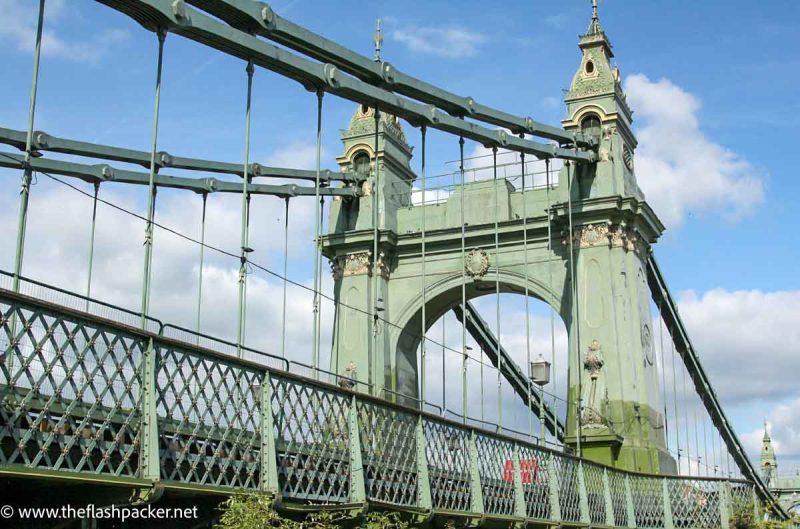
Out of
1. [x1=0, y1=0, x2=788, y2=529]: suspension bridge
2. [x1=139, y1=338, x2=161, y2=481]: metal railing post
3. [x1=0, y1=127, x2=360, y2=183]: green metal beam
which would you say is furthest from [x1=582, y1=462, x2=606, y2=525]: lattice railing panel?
[x1=139, y1=338, x2=161, y2=481]: metal railing post

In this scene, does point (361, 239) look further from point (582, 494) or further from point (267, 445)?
point (267, 445)

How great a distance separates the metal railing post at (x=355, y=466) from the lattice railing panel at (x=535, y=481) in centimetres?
529

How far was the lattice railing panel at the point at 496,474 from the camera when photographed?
16.6 metres

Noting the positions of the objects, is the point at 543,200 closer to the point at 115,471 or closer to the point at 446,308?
the point at 446,308

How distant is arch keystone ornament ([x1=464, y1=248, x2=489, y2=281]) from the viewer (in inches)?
1213

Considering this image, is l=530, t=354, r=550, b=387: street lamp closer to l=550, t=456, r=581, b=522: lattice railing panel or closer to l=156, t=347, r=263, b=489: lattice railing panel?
l=550, t=456, r=581, b=522: lattice railing panel

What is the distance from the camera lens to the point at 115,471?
9.58 metres

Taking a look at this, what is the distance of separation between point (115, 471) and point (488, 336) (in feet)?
89.7

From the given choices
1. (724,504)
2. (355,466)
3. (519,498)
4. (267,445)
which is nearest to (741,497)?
(724,504)

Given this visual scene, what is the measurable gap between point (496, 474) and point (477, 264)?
46.4 feet

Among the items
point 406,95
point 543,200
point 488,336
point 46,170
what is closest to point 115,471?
point 46,170

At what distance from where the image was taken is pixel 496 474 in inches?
672

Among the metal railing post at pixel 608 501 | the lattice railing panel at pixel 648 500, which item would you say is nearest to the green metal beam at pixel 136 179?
the metal railing post at pixel 608 501

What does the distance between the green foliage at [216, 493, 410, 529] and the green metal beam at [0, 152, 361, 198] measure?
7.31 meters
